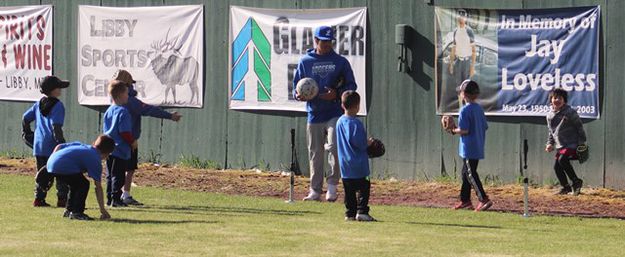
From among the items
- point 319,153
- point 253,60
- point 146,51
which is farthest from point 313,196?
point 146,51

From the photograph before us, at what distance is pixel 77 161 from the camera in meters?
15.3

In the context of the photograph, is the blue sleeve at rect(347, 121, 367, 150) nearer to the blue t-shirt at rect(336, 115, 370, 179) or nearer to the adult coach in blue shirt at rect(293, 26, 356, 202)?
the blue t-shirt at rect(336, 115, 370, 179)

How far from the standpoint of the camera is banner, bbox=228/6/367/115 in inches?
840

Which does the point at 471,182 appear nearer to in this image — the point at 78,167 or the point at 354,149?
the point at 354,149

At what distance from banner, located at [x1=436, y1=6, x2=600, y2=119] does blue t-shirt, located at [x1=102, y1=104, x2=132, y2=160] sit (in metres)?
5.62

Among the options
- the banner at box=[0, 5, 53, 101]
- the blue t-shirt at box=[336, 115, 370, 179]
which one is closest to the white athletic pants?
the blue t-shirt at box=[336, 115, 370, 179]

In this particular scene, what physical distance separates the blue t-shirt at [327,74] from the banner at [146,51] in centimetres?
563

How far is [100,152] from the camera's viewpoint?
601 inches

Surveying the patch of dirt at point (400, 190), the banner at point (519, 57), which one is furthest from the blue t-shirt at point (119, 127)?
the banner at point (519, 57)

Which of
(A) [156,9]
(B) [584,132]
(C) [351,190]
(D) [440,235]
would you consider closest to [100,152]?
(C) [351,190]

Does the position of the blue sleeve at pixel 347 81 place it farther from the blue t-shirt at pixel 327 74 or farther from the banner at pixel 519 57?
the banner at pixel 519 57

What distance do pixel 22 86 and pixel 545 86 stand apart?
34.6 feet

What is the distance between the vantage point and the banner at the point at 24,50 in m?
25.6

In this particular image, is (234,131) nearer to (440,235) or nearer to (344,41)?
(344,41)
